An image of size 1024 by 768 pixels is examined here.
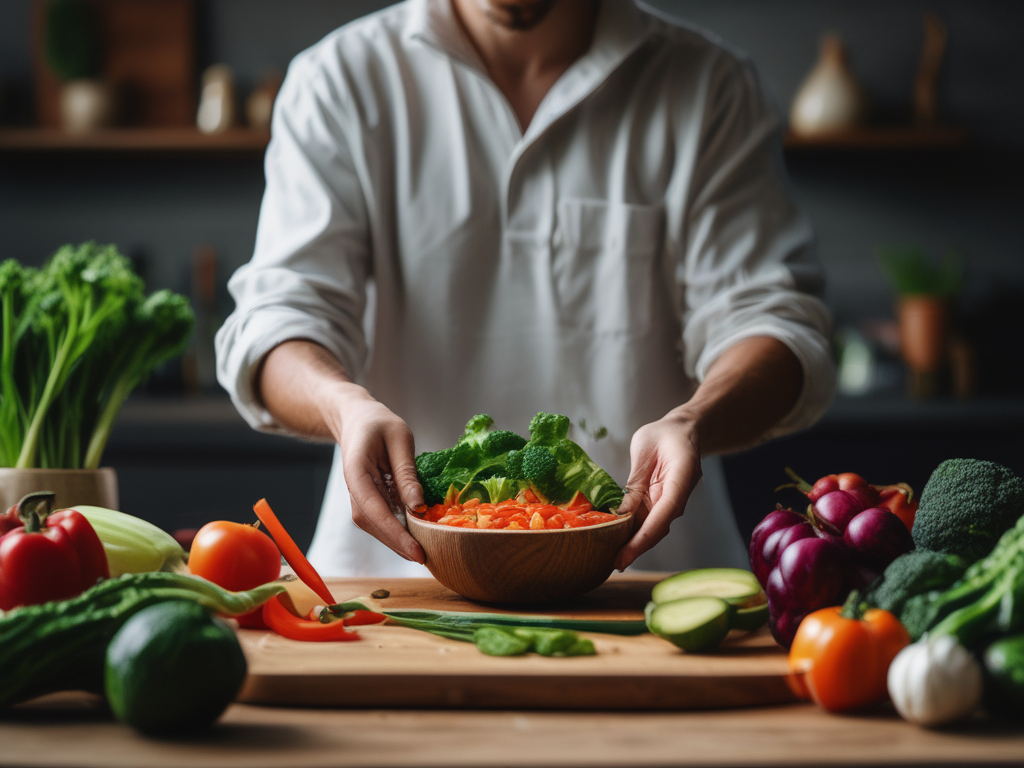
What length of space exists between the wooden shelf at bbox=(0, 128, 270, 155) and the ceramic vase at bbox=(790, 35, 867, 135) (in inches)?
71.2

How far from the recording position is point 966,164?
3.54m

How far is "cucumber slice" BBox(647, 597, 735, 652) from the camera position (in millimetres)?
959

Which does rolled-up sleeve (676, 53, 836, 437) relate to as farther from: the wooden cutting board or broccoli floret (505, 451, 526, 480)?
the wooden cutting board

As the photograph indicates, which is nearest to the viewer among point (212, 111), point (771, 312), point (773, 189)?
point (771, 312)

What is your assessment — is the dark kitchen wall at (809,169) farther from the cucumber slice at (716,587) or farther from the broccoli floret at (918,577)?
the broccoli floret at (918,577)

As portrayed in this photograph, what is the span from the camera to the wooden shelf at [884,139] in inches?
128

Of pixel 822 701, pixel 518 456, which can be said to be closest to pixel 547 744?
pixel 822 701

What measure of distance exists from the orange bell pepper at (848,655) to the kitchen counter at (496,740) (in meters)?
0.02

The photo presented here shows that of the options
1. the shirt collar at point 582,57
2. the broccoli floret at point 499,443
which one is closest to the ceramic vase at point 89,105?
the shirt collar at point 582,57

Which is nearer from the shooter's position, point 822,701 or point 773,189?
point 822,701

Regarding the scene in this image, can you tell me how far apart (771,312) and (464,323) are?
1.71ft

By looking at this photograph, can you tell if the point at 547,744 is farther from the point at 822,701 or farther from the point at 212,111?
the point at 212,111

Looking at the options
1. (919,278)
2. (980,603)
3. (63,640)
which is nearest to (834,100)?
(919,278)

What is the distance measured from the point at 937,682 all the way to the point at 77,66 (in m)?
3.40
